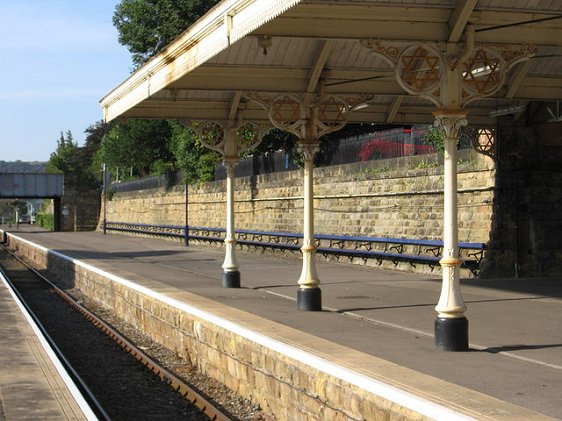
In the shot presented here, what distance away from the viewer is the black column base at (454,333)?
10500mm

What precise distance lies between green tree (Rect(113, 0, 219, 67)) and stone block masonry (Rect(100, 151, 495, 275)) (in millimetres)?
12673

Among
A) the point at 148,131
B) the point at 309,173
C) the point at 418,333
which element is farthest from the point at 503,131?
the point at 148,131

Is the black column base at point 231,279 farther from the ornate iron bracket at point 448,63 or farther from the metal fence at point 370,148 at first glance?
the ornate iron bracket at point 448,63

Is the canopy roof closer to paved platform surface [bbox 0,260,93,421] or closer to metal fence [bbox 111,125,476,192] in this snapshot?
metal fence [bbox 111,125,476,192]

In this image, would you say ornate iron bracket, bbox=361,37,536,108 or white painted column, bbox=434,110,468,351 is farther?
ornate iron bracket, bbox=361,37,536,108

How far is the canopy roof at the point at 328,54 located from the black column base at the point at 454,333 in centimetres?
319

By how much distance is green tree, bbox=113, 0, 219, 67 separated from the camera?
161ft

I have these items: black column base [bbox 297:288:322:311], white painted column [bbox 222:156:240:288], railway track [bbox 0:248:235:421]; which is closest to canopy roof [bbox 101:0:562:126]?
white painted column [bbox 222:156:240:288]

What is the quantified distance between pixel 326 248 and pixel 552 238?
8.98 metres

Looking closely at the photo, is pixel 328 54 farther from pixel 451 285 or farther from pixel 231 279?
pixel 231 279

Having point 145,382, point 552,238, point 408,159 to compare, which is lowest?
point 145,382

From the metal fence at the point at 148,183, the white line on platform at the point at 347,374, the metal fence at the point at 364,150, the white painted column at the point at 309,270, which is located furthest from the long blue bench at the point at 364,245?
the white line on platform at the point at 347,374

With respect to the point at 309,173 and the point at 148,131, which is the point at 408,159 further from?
the point at 148,131

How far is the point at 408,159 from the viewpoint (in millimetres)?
23328
